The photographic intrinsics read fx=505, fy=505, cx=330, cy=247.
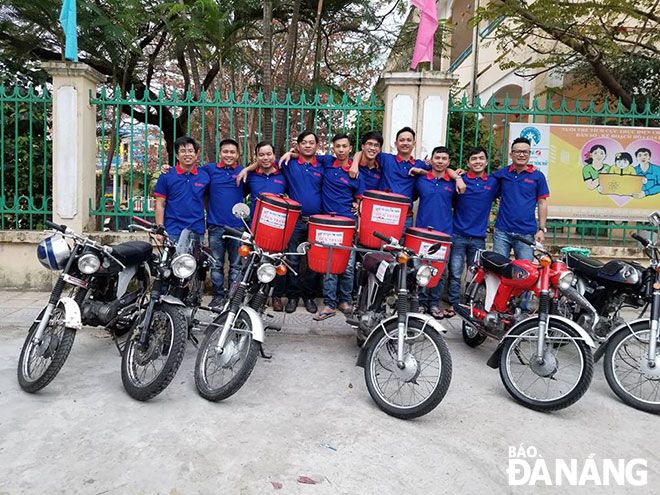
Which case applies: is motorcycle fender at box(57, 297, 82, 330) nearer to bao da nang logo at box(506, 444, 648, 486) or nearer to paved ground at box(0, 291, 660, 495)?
paved ground at box(0, 291, 660, 495)

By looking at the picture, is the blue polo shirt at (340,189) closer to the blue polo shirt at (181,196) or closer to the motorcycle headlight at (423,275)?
the blue polo shirt at (181,196)

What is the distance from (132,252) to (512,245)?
11.9 feet

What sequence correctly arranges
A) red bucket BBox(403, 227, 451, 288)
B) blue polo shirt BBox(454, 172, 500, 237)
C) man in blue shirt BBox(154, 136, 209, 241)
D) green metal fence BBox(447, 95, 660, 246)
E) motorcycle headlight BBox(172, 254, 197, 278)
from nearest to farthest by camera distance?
1. motorcycle headlight BBox(172, 254, 197, 278)
2. red bucket BBox(403, 227, 451, 288)
3. man in blue shirt BBox(154, 136, 209, 241)
4. blue polo shirt BBox(454, 172, 500, 237)
5. green metal fence BBox(447, 95, 660, 246)

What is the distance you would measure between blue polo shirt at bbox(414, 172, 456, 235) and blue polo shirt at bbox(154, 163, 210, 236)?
2157mm

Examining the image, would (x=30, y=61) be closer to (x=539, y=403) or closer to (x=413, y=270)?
(x=413, y=270)

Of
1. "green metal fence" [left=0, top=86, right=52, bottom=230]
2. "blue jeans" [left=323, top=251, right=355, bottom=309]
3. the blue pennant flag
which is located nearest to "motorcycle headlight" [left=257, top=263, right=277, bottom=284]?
"blue jeans" [left=323, top=251, right=355, bottom=309]

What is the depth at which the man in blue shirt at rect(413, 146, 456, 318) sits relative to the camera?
4977 mm

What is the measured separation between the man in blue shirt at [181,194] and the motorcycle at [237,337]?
160 centimetres

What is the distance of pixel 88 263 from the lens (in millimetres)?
3451

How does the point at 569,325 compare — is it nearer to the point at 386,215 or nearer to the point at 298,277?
the point at 386,215

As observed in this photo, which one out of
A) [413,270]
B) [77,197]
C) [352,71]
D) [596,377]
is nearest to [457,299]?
[596,377]

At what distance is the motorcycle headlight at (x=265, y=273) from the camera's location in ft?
11.0

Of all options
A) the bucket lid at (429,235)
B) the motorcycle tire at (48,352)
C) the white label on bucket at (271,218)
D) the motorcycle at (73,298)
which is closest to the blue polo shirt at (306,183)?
the white label on bucket at (271,218)

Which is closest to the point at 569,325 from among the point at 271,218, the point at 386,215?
the point at 386,215
